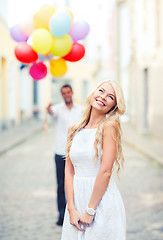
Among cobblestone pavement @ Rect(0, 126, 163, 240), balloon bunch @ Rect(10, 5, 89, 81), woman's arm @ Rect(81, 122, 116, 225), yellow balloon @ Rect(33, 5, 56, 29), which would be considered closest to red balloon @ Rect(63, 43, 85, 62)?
balloon bunch @ Rect(10, 5, 89, 81)

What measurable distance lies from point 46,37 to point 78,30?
427 millimetres

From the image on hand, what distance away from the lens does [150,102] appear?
17.2 meters

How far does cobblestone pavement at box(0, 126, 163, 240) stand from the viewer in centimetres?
479

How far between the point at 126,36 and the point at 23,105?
9.17 m

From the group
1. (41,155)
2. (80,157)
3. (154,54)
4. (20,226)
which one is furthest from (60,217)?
(154,54)

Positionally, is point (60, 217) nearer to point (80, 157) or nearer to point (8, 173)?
point (80, 157)

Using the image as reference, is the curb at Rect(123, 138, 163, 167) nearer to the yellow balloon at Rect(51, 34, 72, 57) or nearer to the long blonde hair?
the yellow balloon at Rect(51, 34, 72, 57)

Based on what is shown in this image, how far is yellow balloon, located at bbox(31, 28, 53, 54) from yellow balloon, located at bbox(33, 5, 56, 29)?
3.2 inches

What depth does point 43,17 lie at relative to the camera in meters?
4.69

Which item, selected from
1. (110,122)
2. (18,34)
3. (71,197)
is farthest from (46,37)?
(71,197)

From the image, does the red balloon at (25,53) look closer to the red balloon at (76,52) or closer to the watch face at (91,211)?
the red balloon at (76,52)

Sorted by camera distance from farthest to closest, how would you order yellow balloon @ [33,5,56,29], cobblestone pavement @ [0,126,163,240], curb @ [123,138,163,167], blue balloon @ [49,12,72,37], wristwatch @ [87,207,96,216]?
1. curb @ [123,138,163,167]
2. cobblestone pavement @ [0,126,163,240]
3. yellow balloon @ [33,5,56,29]
4. blue balloon @ [49,12,72,37]
5. wristwatch @ [87,207,96,216]

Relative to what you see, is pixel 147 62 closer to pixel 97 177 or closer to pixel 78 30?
pixel 78 30

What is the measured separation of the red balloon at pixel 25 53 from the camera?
4609 mm
